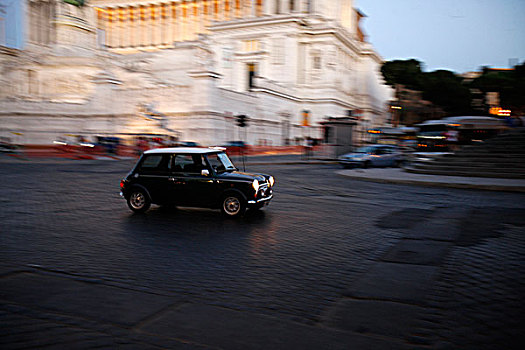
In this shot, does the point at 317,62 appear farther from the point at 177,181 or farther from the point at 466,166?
the point at 177,181

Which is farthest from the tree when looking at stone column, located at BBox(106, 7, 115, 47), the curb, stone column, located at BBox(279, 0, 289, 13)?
the curb

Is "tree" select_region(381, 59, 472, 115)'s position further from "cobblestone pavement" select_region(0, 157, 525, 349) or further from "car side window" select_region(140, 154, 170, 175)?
"car side window" select_region(140, 154, 170, 175)

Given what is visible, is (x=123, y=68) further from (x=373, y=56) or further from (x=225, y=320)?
(x=373, y=56)

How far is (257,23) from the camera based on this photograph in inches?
2564

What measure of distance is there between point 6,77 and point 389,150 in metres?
42.6

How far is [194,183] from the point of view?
30.3 ft

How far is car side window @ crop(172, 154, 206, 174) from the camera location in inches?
366

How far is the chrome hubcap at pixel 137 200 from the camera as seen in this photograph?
968cm

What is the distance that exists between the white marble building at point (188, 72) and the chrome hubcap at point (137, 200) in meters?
27.2

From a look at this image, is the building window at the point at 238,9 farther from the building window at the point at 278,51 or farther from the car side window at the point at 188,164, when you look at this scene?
the car side window at the point at 188,164

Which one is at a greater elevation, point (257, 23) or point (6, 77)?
point (257, 23)

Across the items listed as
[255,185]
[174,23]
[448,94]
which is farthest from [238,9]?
[255,185]

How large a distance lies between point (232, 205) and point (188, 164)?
1.34 meters

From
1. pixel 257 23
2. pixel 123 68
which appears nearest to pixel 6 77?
pixel 123 68
